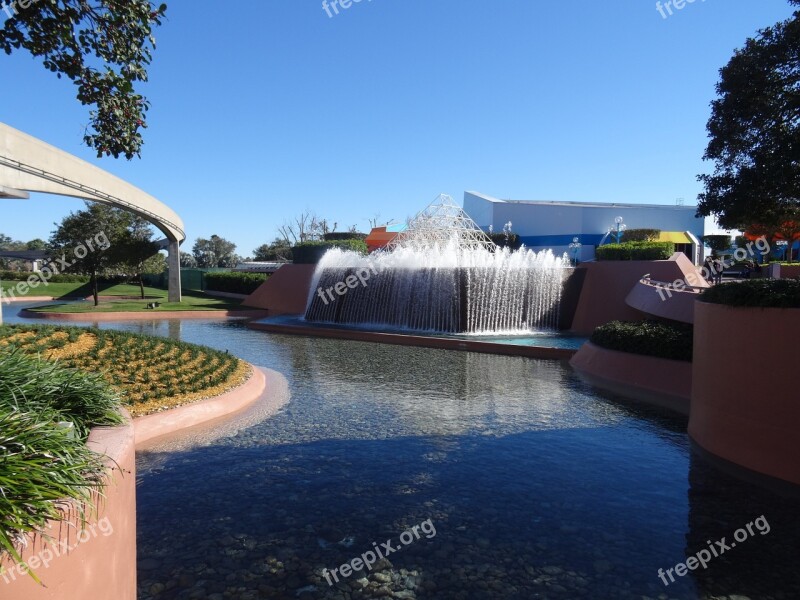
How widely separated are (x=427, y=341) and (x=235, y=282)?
1971 cm

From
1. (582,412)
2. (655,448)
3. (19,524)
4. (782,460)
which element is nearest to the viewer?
(19,524)

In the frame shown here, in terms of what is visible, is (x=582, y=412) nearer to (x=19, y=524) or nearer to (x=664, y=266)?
(x=19, y=524)

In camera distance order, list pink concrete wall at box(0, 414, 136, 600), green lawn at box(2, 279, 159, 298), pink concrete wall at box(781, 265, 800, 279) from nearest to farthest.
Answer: pink concrete wall at box(0, 414, 136, 600) → pink concrete wall at box(781, 265, 800, 279) → green lawn at box(2, 279, 159, 298)

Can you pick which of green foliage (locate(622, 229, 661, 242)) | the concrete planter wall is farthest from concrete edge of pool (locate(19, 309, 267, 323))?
the concrete planter wall

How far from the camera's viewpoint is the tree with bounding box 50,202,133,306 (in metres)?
25.7

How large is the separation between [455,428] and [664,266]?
1288cm

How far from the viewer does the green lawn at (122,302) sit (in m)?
24.4

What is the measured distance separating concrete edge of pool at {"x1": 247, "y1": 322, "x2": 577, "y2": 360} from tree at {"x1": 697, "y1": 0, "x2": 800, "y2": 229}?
21.9ft

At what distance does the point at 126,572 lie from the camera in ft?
10.7

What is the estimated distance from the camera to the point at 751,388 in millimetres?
5969

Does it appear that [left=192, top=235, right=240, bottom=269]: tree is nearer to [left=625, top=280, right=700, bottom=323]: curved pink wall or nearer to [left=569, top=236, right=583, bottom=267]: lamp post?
[left=569, top=236, right=583, bottom=267]: lamp post

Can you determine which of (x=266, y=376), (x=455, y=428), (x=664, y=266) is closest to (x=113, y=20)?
(x=455, y=428)

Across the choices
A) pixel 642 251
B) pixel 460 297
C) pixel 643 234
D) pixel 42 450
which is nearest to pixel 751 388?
pixel 42 450

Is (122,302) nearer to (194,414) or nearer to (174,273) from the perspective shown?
(174,273)
